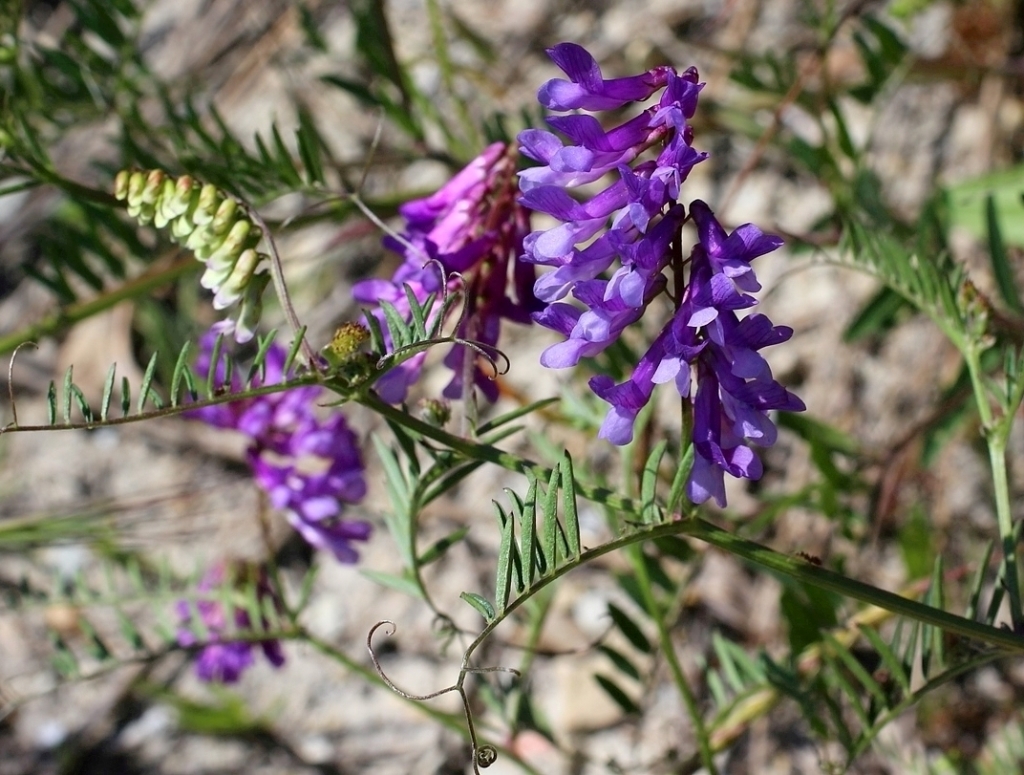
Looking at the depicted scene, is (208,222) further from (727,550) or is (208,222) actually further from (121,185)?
(727,550)

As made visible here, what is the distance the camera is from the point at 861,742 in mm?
1382

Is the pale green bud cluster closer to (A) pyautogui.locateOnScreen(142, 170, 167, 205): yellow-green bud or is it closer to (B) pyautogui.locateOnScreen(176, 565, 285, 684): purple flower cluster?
(A) pyautogui.locateOnScreen(142, 170, 167, 205): yellow-green bud

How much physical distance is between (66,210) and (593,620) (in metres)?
1.63

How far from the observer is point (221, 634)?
6.16ft

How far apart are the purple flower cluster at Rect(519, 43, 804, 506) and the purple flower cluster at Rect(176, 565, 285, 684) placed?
1.04 m

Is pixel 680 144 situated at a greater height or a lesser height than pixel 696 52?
lesser

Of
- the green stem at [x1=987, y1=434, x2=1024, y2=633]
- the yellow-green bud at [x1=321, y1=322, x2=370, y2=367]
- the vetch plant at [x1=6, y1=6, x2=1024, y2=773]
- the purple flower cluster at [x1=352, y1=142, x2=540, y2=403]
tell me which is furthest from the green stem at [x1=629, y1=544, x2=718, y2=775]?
the yellow-green bud at [x1=321, y1=322, x2=370, y2=367]

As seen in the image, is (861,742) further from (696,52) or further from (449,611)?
(696,52)

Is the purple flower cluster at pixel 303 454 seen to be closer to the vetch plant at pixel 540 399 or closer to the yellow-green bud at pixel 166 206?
the vetch plant at pixel 540 399

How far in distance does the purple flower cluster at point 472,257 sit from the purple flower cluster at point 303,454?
0.43m

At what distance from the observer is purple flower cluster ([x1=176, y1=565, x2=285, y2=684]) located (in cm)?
193

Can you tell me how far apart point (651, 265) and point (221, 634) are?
117 centimetres

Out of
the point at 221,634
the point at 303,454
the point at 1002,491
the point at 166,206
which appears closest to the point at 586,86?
the point at 166,206

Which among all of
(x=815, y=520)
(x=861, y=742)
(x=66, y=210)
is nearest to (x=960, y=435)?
(x=815, y=520)
